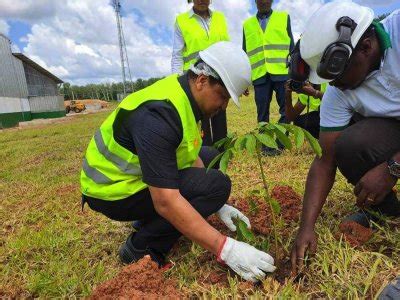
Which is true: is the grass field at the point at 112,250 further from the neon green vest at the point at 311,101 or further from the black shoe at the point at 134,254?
the neon green vest at the point at 311,101

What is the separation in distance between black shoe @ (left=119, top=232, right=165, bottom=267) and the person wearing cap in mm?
808

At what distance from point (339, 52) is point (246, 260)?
3.36ft

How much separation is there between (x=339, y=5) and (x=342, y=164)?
852 millimetres

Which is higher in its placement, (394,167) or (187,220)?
(394,167)

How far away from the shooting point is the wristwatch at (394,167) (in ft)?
6.35

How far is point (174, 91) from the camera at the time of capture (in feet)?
6.88

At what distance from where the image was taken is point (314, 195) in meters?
2.09

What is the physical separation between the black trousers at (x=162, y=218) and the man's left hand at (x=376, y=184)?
0.77 m

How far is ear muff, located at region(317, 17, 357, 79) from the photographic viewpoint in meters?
1.69

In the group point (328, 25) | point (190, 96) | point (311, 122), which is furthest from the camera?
point (311, 122)

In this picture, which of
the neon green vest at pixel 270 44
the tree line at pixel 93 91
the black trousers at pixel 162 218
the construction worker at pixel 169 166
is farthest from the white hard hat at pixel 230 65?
the tree line at pixel 93 91

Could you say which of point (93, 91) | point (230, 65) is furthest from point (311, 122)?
point (93, 91)

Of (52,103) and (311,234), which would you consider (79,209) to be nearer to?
(311,234)

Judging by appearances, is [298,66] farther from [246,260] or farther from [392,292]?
[392,292]
